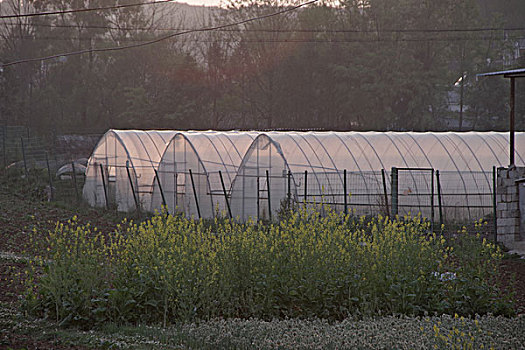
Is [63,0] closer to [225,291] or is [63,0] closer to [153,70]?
[153,70]

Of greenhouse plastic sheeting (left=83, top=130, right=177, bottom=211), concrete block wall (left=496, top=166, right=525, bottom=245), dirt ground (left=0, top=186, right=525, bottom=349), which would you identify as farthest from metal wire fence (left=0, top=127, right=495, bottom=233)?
concrete block wall (left=496, top=166, right=525, bottom=245)

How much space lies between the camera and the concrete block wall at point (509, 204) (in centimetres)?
1395

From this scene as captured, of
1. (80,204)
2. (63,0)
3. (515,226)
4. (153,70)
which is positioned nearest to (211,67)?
(153,70)

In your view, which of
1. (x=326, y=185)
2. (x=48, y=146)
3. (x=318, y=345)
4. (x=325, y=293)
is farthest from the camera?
(x=48, y=146)

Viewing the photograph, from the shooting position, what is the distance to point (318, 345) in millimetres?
6281

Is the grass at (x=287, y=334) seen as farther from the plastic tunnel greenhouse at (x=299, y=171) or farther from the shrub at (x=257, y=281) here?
the plastic tunnel greenhouse at (x=299, y=171)

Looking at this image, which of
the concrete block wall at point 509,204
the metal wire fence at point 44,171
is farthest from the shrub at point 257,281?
the metal wire fence at point 44,171

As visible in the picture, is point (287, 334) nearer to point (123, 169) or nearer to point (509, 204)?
point (509, 204)

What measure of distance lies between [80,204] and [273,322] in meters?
15.0

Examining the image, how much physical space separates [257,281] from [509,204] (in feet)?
27.8

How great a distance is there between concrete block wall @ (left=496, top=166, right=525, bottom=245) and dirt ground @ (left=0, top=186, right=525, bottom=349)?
169 centimetres

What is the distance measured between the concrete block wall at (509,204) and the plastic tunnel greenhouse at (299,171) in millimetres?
2660

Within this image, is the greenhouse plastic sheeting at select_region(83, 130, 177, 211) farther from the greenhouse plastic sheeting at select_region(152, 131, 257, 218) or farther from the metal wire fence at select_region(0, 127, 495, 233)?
the greenhouse plastic sheeting at select_region(152, 131, 257, 218)

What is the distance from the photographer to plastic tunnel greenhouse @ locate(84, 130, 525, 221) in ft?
59.1
